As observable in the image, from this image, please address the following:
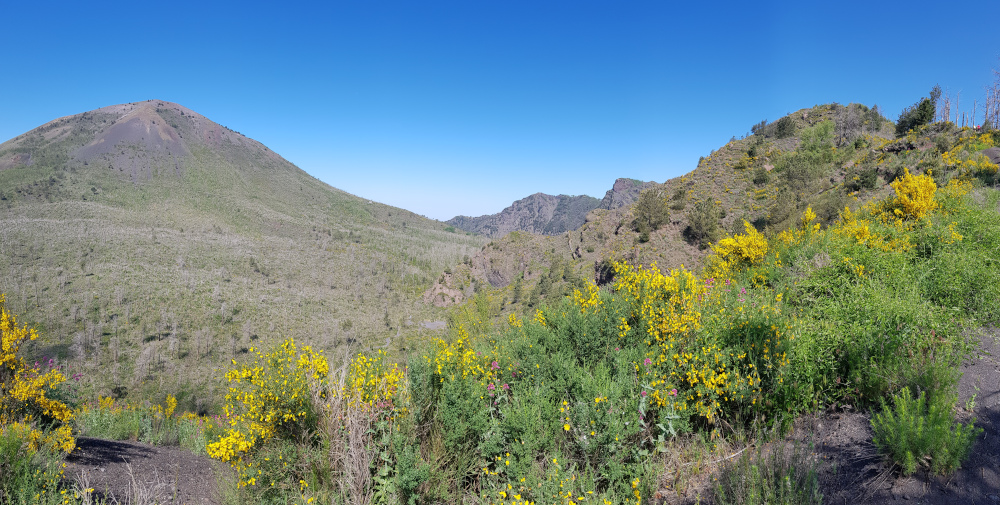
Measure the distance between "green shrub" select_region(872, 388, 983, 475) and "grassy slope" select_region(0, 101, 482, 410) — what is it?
11191mm

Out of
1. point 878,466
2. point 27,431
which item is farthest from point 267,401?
point 878,466

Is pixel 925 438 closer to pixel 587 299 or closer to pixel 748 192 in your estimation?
pixel 587 299

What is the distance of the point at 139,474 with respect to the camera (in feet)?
20.2

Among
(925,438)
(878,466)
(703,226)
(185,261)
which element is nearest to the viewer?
(925,438)

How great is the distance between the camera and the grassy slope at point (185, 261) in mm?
50469

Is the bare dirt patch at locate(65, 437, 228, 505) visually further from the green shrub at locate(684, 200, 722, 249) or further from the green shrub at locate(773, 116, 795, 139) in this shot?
the green shrub at locate(773, 116, 795, 139)

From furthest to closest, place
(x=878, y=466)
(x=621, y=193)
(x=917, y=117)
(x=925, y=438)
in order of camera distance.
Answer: (x=621, y=193) → (x=917, y=117) → (x=878, y=466) → (x=925, y=438)

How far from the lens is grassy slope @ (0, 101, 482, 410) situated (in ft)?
166

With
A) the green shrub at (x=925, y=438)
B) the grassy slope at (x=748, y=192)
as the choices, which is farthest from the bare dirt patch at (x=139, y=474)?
the grassy slope at (x=748, y=192)

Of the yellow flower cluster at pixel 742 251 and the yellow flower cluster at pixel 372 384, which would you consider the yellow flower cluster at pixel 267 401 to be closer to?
the yellow flower cluster at pixel 372 384

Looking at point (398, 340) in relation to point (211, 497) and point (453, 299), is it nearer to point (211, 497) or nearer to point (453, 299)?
point (453, 299)

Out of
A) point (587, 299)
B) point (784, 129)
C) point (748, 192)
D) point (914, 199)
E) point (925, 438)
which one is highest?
point (784, 129)

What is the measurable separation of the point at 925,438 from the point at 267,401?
6340 mm

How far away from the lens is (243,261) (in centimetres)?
8562
